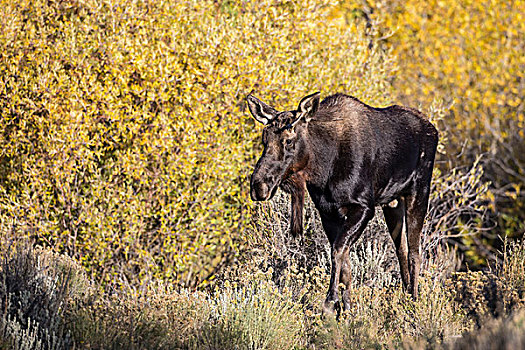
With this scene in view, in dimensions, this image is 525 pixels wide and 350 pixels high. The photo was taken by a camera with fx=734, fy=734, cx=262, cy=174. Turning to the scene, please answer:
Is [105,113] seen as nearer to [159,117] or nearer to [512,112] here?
[159,117]

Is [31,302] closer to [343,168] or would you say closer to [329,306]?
[329,306]

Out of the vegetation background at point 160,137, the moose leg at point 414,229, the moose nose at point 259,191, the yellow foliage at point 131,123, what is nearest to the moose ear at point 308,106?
the moose nose at point 259,191

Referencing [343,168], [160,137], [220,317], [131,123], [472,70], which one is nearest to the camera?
[220,317]

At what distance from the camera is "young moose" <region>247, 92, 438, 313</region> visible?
5.48 m

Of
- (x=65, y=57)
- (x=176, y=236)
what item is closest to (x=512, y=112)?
(x=176, y=236)

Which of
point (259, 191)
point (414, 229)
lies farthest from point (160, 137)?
point (259, 191)

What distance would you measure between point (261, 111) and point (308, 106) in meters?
0.38

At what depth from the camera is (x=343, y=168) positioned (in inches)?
227

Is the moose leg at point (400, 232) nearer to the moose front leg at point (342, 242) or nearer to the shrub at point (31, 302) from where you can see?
the moose front leg at point (342, 242)

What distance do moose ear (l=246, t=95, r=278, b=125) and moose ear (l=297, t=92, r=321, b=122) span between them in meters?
0.24

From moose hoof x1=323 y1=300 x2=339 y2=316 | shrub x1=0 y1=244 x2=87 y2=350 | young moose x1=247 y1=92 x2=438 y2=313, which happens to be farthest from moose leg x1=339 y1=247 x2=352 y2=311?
shrub x1=0 y1=244 x2=87 y2=350

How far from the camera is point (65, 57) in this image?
27.5ft

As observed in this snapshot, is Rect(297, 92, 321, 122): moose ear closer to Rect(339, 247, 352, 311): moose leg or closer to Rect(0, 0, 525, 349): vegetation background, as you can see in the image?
Rect(339, 247, 352, 311): moose leg

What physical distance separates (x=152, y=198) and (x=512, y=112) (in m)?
6.57
